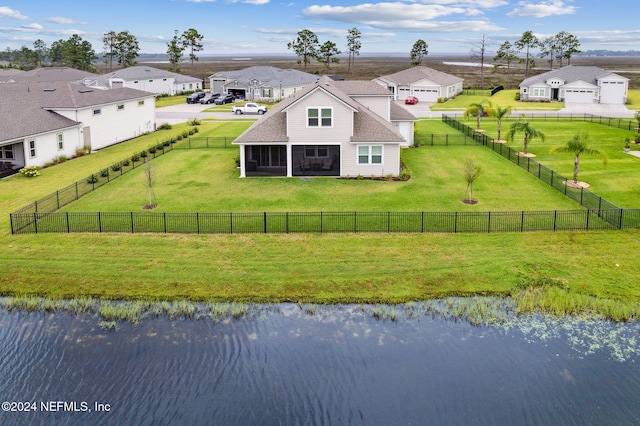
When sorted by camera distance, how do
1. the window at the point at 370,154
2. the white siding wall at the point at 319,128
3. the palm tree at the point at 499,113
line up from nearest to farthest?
the white siding wall at the point at 319,128
the window at the point at 370,154
the palm tree at the point at 499,113

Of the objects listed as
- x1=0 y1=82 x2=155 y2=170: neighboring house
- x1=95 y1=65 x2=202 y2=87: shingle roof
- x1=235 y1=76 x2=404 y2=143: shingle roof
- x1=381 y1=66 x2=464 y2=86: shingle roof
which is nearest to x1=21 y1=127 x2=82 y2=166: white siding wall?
x1=0 y1=82 x2=155 y2=170: neighboring house

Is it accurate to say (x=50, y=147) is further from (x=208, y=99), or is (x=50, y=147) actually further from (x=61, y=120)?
(x=208, y=99)

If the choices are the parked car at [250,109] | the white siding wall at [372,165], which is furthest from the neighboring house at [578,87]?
the white siding wall at [372,165]

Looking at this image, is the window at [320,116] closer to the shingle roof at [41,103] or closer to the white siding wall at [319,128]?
the white siding wall at [319,128]

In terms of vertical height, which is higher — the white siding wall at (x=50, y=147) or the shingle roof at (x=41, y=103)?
the shingle roof at (x=41, y=103)

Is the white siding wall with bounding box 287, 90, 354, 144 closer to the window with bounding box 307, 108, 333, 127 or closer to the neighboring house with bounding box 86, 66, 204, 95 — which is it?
the window with bounding box 307, 108, 333, 127

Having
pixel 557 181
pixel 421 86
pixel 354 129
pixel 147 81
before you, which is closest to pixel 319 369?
pixel 354 129

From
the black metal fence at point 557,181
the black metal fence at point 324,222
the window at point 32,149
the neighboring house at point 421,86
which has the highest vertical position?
the neighboring house at point 421,86
